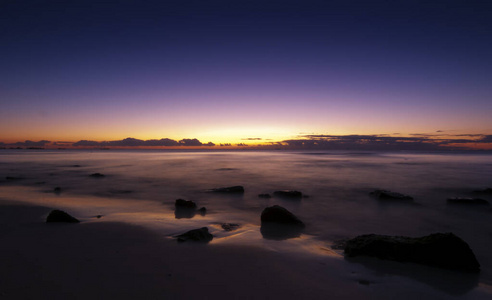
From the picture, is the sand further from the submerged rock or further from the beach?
→ the submerged rock

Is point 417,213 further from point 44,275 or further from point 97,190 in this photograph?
point 97,190

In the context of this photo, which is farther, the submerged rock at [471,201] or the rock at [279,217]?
the submerged rock at [471,201]

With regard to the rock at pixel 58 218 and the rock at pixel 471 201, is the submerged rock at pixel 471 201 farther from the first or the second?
the rock at pixel 58 218

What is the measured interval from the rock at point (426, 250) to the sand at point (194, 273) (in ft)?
0.59

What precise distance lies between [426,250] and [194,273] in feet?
12.9

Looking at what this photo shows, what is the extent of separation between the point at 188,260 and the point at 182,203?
4.61 meters

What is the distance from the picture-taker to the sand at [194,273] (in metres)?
3.07

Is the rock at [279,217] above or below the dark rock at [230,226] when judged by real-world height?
above

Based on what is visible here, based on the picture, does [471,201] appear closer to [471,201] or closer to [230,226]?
[471,201]

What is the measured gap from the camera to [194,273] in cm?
354

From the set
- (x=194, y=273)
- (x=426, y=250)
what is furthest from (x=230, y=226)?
(x=426, y=250)

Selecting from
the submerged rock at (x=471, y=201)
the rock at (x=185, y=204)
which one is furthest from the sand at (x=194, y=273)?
the submerged rock at (x=471, y=201)

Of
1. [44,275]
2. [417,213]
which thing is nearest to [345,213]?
[417,213]

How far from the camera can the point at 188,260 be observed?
397cm
